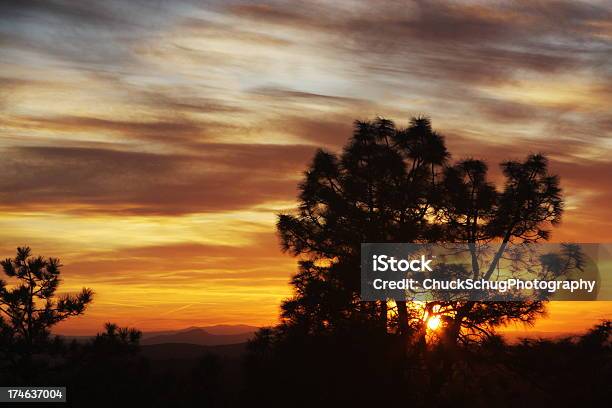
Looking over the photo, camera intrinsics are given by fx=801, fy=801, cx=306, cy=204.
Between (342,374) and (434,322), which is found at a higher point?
(434,322)

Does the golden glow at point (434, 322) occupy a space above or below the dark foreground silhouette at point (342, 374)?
above

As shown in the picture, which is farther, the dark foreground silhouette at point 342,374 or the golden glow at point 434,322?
the golden glow at point 434,322

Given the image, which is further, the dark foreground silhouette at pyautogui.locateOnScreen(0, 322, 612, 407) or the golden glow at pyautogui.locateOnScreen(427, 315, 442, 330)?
the golden glow at pyautogui.locateOnScreen(427, 315, 442, 330)

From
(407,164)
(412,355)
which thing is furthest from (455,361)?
(407,164)

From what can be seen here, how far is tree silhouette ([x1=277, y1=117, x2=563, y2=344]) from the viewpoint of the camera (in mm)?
27922

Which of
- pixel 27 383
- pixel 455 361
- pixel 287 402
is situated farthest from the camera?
pixel 27 383

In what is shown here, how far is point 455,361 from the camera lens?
27500 millimetres

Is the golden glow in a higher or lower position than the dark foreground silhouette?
higher

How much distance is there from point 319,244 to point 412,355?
6413mm

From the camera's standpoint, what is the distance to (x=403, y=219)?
29188 mm

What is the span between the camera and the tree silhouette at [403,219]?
27922 millimetres

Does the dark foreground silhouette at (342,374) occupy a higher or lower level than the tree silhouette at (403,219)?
lower

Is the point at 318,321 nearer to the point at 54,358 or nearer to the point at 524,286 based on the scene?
the point at 524,286

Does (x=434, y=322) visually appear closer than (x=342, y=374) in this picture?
No
